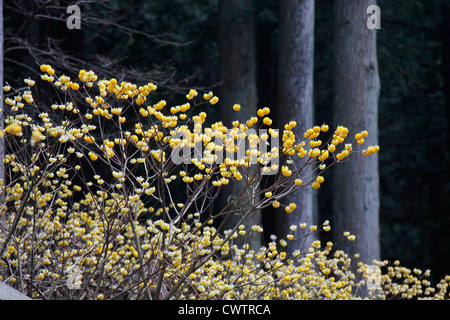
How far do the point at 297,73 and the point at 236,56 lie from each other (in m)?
1.53

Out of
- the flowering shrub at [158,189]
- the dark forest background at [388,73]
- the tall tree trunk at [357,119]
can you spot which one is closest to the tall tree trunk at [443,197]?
the dark forest background at [388,73]

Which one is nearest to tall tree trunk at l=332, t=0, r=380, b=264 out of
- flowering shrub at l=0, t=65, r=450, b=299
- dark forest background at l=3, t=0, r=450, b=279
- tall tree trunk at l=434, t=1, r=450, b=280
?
dark forest background at l=3, t=0, r=450, b=279

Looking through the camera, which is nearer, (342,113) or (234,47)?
(342,113)

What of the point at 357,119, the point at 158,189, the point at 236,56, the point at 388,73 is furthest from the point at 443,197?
the point at 158,189

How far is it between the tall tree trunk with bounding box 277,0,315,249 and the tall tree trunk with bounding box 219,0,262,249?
47.2 inches

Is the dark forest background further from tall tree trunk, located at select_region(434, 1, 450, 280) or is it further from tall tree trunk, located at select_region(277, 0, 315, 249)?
tall tree trunk, located at select_region(277, 0, 315, 249)

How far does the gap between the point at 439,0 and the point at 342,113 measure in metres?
3.19

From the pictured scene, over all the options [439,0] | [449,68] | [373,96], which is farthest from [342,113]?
[449,68]

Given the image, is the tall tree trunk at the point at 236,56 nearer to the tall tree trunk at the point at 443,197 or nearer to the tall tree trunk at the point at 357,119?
the tall tree trunk at the point at 357,119

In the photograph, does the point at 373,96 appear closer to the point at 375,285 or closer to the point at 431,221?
the point at 375,285

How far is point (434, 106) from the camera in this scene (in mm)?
10211

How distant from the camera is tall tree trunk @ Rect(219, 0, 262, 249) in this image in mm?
7750

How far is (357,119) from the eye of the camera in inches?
247

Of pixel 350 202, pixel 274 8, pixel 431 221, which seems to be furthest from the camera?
pixel 431 221
